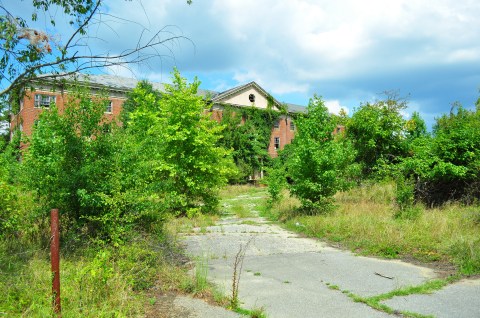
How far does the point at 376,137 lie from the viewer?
20.1 m

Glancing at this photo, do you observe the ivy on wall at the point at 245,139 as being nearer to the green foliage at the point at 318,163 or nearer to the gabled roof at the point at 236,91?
the gabled roof at the point at 236,91

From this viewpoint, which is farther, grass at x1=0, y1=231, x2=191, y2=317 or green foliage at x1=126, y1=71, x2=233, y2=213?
green foliage at x1=126, y1=71, x2=233, y2=213

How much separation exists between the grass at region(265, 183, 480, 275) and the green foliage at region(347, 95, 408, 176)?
521cm

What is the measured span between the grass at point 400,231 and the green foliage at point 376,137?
205 inches

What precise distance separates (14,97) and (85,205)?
243 centimetres

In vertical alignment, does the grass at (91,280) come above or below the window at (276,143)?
below

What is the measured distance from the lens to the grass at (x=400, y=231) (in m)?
8.45

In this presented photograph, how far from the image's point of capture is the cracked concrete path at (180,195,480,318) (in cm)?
560

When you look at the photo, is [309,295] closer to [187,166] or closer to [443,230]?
[443,230]

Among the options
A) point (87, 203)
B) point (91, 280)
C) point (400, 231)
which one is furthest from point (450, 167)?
point (91, 280)

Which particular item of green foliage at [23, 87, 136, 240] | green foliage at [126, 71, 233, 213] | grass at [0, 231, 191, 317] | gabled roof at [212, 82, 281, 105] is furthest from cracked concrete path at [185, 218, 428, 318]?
gabled roof at [212, 82, 281, 105]

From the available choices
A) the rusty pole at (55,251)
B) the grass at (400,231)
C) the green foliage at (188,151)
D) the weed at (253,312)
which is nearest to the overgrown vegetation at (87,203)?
the weed at (253,312)

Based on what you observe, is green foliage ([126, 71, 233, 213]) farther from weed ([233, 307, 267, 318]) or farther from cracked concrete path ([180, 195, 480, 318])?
weed ([233, 307, 267, 318])

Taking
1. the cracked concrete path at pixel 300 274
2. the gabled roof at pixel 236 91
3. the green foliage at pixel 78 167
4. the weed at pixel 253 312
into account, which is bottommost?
the cracked concrete path at pixel 300 274
